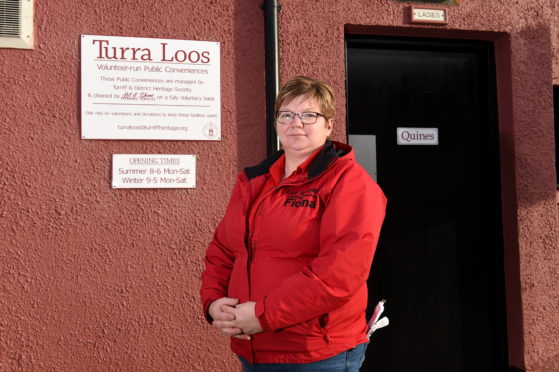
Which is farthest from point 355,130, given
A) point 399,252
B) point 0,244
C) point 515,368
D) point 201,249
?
point 0,244

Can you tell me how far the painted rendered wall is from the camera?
2635 mm

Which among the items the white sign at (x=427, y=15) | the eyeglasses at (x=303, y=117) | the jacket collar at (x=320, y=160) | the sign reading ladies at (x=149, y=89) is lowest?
the jacket collar at (x=320, y=160)

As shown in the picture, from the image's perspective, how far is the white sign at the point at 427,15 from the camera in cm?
312

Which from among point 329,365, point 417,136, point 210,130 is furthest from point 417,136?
point 329,365

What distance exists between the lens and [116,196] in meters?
2.75

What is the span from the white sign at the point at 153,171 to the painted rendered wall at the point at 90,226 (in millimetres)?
42

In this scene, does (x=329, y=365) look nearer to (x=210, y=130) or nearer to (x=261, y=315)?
(x=261, y=315)

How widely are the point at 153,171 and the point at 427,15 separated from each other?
79.6 inches

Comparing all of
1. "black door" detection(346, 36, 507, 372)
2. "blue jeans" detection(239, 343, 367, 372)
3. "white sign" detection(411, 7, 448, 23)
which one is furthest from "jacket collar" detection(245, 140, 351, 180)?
"white sign" detection(411, 7, 448, 23)

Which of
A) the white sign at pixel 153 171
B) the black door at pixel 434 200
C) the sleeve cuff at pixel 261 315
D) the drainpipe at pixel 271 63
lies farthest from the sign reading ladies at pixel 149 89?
the sleeve cuff at pixel 261 315

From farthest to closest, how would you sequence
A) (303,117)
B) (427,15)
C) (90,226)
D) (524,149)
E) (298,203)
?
(524,149) < (427,15) < (90,226) < (303,117) < (298,203)

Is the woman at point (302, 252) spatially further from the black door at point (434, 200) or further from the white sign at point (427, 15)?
the white sign at point (427, 15)

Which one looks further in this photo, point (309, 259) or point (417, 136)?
point (417, 136)

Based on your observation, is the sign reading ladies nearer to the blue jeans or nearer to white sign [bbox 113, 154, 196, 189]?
white sign [bbox 113, 154, 196, 189]
